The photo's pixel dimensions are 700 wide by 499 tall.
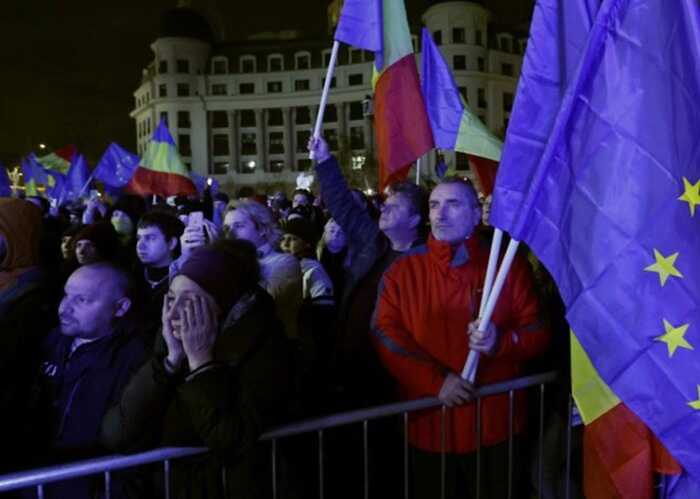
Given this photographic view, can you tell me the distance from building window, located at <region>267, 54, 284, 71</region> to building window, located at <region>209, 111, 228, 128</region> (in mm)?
8121

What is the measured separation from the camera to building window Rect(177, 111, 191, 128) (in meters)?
84.9

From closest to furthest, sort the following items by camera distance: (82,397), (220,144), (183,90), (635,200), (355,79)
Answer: (635,200) < (82,397) < (355,79) < (183,90) < (220,144)

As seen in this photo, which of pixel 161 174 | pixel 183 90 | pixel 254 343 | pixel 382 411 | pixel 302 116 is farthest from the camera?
pixel 302 116

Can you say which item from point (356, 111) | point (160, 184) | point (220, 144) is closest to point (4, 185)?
point (160, 184)

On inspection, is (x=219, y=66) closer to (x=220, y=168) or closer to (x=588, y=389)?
(x=220, y=168)

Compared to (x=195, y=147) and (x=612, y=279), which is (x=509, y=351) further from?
(x=195, y=147)

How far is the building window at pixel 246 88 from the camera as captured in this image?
8594cm

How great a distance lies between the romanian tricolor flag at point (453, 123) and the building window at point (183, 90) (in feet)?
271

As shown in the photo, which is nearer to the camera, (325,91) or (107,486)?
(107,486)

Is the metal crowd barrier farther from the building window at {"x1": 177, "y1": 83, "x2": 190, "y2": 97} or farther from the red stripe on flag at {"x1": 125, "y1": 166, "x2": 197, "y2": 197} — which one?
the building window at {"x1": 177, "y1": 83, "x2": 190, "y2": 97}

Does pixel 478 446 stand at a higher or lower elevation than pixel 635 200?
lower

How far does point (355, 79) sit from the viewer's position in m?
80.4

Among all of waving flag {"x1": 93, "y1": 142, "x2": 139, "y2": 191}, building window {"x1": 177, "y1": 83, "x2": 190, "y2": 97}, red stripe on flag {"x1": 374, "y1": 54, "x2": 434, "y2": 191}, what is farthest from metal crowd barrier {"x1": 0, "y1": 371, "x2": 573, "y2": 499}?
building window {"x1": 177, "y1": 83, "x2": 190, "y2": 97}

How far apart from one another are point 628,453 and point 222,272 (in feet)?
5.41
